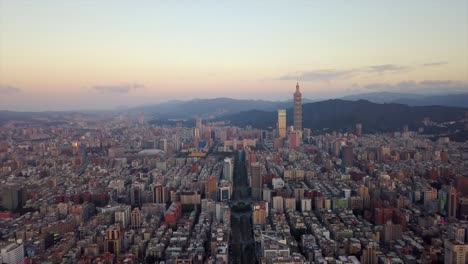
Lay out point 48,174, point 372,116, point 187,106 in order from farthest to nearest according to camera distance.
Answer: point 187,106
point 372,116
point 48,174

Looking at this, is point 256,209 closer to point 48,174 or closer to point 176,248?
point 176,248

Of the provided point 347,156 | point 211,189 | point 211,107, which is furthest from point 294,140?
point 211,107

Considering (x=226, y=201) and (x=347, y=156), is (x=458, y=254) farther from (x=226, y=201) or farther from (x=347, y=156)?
(x=347, y=156)

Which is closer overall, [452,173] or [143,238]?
[143,238]

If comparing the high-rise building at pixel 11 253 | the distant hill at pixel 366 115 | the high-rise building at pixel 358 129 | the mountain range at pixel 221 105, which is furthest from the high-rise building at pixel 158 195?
the mountain range at pixel 221 105

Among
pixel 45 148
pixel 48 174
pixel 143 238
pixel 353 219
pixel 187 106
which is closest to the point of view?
pixel 143 238

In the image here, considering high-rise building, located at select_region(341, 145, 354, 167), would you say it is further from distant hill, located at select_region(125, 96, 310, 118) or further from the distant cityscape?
distant hill, located at select_region(125, 96, 310, 118)

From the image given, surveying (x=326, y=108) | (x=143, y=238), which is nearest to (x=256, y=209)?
(x=143, y=238)
